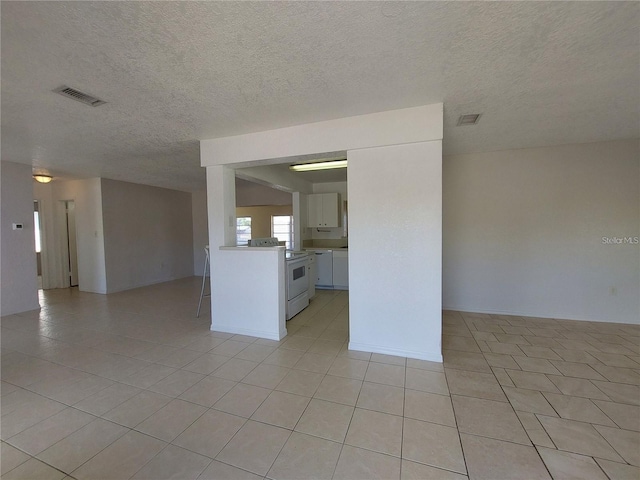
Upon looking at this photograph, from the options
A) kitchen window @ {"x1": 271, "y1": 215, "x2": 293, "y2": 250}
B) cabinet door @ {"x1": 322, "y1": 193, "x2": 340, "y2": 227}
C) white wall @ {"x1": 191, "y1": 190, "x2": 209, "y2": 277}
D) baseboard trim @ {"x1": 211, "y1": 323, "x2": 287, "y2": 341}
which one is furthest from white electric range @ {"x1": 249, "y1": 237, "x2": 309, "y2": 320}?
kitchen window @ {"x1": 271, "y1": 215, "x2": 293, "y2": 250}

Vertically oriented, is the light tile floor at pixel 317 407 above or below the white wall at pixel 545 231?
below

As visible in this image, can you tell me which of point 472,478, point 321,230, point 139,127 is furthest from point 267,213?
point 472,478

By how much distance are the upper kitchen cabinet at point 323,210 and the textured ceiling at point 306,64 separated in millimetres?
3181

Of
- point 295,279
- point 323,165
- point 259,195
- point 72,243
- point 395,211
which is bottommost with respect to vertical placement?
point 295,279

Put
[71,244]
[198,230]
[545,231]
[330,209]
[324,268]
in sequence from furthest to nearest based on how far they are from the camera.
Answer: [198,230], [71,244], [330,209], [324,268], [545,231]

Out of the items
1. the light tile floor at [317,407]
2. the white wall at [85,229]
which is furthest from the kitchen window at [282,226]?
the light tile floor at [317,407]

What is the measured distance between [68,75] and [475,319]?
16.8 ft

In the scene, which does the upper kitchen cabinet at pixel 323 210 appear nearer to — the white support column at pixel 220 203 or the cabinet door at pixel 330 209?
the cabinet door at pixel 330 209

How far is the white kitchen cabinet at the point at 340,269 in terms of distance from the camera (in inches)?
220

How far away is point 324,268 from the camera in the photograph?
5.74 metres

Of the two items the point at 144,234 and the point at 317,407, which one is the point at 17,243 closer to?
the point at 144,234

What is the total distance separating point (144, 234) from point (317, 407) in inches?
253

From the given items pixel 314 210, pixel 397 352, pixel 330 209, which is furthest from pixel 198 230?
pixel 397 352

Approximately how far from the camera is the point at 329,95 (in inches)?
87.2
